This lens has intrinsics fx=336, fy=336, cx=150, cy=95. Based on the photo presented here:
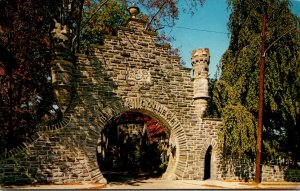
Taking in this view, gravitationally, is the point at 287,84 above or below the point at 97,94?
above

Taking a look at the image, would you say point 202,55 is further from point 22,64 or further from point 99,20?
point 99,20

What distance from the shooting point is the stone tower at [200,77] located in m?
12.2

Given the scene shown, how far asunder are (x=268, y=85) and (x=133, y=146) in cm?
995

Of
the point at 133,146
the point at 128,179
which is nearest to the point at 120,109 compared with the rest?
the point at 128,179

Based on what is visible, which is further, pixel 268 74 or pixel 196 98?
pixel 268 74

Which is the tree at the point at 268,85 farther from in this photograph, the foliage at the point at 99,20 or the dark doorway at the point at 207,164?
the foliage at the point at 99,20

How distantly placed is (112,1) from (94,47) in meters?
11.3

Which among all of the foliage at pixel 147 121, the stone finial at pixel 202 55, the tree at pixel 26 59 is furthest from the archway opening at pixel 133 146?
the stone finial at pixel 202 55

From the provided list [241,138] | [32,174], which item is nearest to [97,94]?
[32,174]

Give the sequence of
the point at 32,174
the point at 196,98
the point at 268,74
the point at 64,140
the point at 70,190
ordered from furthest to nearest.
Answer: the point at 268,74 < the point at 196,98 < the point at 64,140 < the point at 32,174 < the point at 70,190

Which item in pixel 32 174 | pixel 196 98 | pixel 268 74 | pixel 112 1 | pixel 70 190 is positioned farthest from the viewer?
pixel 112 1

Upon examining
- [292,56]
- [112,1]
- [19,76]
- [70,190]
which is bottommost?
[70,190]

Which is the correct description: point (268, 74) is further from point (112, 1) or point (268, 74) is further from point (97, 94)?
point (112, 1)

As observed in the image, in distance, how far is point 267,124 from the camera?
1420 cm
